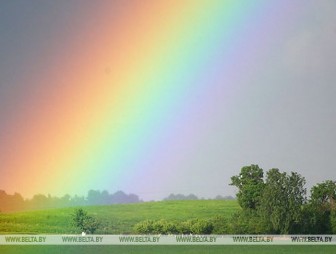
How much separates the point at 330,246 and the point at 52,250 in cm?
1383

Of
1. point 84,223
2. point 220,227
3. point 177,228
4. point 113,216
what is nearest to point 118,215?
point 113,216

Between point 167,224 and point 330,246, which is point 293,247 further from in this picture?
point 167,224

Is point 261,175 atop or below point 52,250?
atop

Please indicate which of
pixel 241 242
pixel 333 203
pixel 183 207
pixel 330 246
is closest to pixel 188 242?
pixel 241 242

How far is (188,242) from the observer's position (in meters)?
33.6

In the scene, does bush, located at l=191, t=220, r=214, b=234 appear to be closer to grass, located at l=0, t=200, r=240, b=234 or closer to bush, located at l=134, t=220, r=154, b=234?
bush, located at l=134, t=220, r=154, b=234

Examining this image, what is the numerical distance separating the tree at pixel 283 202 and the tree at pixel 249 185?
2477 mm

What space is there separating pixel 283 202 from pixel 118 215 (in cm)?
2262

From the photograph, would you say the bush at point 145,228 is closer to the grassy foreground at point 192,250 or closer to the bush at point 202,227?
the bush at point 202,227

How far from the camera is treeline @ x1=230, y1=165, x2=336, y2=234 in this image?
116 feet

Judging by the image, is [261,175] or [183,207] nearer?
[261,175]

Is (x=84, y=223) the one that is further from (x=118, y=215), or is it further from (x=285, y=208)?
(x=285, y=208)

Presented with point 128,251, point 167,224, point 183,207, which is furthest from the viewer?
point 183,207

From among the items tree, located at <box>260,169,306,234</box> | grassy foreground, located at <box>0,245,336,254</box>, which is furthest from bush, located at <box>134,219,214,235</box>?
grassy foreground, located at <box>0,245,336,254</box>
